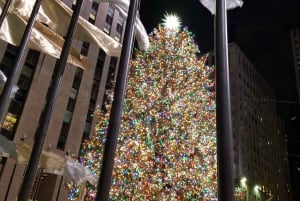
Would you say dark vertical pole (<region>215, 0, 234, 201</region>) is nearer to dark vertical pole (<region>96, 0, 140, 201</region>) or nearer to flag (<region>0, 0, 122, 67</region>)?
dark vertical pole (<region>96, 0, 140, 201</region>)

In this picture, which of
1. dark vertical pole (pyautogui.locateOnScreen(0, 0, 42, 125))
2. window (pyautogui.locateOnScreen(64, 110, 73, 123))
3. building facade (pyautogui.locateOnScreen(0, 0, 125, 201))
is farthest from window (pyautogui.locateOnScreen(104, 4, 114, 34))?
dark vertical pole (pyautogui.locateOnScreen(0, 0, 42, 125))

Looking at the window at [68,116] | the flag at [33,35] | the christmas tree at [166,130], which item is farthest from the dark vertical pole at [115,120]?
the window at [68,116]

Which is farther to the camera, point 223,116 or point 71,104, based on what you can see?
point 71,104

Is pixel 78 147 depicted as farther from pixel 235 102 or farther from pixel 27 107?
pixel 235 102

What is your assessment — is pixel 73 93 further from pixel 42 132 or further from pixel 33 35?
pixel 42 132

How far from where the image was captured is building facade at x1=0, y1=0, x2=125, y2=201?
26.1 meters

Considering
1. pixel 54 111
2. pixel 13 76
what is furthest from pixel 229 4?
pixel 54 111

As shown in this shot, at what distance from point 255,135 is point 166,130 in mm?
67871

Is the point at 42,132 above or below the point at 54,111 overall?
below

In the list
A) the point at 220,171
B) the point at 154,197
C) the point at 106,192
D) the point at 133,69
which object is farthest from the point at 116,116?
the point at 133,69

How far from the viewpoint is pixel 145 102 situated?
16.1 meters

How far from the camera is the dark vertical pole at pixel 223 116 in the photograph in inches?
146

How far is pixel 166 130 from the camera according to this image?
1508cm

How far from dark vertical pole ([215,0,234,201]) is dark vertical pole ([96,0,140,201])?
4.91 feet
